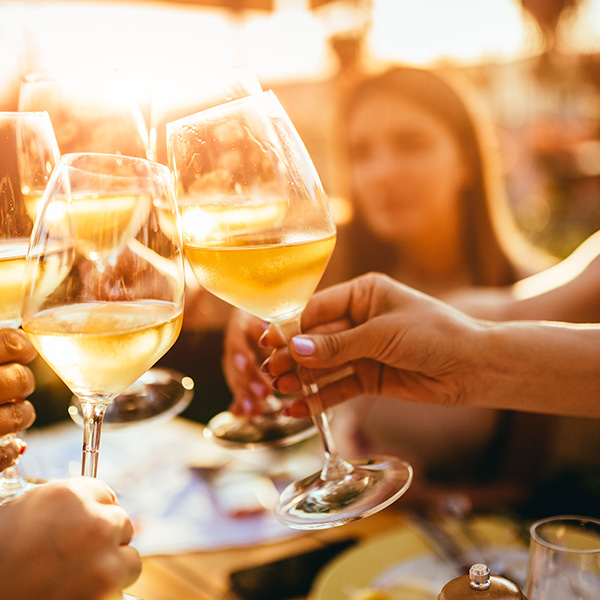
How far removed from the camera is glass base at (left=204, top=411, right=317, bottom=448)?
3.79ft

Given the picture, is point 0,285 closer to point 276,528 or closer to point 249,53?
point 276,528

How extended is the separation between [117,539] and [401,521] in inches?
31.1

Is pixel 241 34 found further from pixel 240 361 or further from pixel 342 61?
pixel 240 361

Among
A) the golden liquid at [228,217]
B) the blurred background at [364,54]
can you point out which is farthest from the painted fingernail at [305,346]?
the blurred background at [364,54]

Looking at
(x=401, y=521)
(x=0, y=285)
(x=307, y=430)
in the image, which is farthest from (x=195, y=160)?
(x=401, y=521)

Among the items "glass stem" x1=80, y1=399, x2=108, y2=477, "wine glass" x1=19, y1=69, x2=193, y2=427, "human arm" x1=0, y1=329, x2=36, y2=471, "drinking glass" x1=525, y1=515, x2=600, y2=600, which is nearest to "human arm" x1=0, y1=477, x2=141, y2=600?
"glass stem" x1=80, y1=399, x2=108, y2=477

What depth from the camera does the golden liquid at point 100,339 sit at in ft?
2.23

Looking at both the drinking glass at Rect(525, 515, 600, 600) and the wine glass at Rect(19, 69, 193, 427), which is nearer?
the drinking glass at Rect(525, 515, 600, 600)

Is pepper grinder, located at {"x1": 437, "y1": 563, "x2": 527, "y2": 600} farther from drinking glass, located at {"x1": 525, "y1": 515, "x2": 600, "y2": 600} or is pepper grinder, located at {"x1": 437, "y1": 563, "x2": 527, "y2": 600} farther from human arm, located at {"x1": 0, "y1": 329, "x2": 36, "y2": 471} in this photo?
human arm, located at {"x1": 0, "y1": 329, "x2": 36, "y2": 471}

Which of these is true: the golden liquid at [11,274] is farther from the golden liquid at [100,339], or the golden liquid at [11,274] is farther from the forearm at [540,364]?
the forearm at [540,364]

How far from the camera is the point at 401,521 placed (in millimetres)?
1250

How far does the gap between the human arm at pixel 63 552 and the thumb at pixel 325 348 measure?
0.37m

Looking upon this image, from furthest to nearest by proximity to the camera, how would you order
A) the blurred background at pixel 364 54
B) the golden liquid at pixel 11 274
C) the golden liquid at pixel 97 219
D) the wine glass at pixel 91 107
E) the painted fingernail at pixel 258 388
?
1. the blurred background at pixel 364 54
2. the painted fingernail at pixel 258 388
3. the wine glass at pixel 91 107
4. the golden liquid at pixel 11 274
5. the golden liquid at pixel 97 219

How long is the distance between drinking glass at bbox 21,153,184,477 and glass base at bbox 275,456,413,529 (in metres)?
0.29
